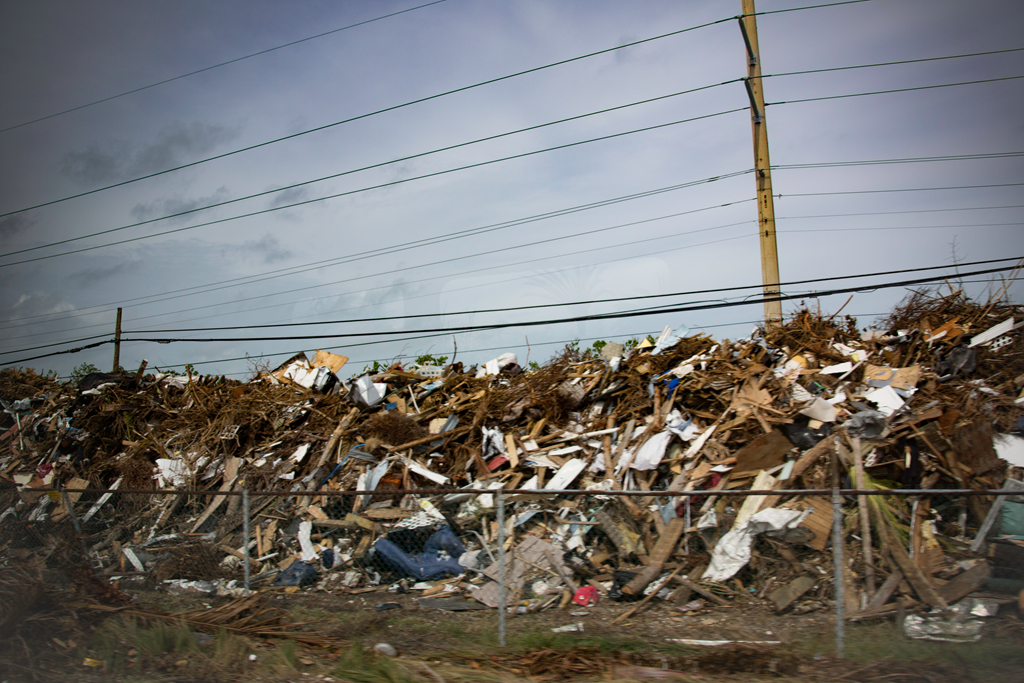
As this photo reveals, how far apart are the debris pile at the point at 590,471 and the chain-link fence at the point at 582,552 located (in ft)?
0.11

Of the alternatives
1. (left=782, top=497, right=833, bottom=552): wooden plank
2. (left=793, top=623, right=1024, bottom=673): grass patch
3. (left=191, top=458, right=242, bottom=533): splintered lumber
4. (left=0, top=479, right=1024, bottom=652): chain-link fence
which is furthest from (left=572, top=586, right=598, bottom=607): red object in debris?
(left=191, top=458, right=242, bottom=533): splintered lumber

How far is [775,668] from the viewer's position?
5148 millimetres

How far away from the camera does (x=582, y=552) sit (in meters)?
7.89

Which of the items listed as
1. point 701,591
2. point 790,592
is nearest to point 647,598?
point 701,591

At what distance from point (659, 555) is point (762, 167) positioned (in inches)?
431

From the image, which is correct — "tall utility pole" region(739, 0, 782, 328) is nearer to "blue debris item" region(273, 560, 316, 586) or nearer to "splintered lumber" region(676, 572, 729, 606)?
"splintered lumber" region(676, 572, 729, 606)

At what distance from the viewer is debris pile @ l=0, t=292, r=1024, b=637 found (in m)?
7.07

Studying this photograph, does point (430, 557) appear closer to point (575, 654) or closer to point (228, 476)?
point (575, 654)

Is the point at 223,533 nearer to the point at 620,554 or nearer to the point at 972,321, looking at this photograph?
the point at 620,554

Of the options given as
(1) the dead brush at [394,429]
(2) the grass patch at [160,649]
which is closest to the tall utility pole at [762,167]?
(1) the dead brush at [394,429]

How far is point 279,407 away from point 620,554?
8.35 meters

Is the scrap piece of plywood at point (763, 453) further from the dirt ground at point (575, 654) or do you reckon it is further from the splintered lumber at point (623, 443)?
the dirt ground at point (575, 654)

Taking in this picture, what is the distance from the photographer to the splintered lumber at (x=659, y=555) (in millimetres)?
7035

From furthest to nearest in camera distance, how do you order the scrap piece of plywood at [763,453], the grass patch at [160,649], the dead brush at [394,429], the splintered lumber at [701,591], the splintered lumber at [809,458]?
the dead brush at [394,429] < the scrap piece of plywood at [763,453] < the splintered lumber at [809,458] < the splintered lumber at [701,591] < the grass patch at [160,649]
